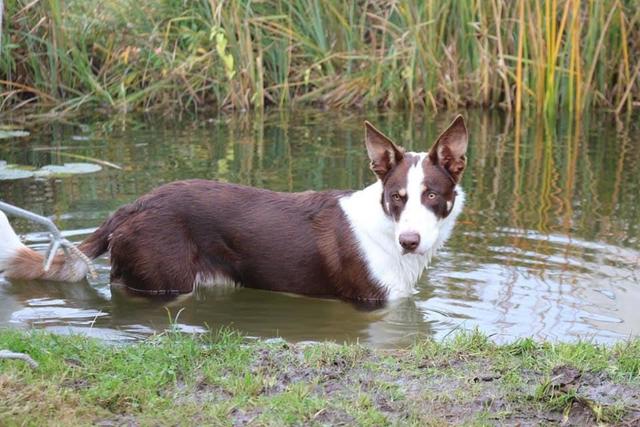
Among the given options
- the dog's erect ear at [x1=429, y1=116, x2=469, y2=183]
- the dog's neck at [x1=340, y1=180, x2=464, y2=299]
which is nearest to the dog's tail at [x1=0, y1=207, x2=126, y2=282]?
the dog's neck at [x1=340, y1=180, x2=464, y2=299]

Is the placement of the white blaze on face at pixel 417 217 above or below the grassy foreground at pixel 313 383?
above

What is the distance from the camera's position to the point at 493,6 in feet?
37.4

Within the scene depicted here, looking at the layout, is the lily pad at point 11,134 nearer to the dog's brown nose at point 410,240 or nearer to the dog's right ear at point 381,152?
the dog's right ear at point 381,152

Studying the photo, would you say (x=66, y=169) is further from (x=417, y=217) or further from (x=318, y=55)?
(x=417, y=217)

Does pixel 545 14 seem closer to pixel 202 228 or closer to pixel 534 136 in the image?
pixel 534 136

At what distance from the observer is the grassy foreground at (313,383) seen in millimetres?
4148

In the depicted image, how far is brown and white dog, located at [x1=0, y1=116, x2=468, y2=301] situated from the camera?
20.7ft

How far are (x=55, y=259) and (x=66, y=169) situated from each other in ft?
9.59

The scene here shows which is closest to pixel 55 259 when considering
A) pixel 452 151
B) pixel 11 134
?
pixel 452 151

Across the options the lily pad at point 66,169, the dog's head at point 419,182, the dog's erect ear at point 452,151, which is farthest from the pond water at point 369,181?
the dog's erect ear at point 452,151

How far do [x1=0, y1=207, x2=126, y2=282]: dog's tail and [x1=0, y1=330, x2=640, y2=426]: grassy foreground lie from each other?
149cm

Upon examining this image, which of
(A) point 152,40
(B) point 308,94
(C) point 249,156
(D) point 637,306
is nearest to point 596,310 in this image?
(D) point 637,306

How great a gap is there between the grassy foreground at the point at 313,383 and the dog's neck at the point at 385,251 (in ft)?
4.54

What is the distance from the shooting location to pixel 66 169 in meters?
9.45
